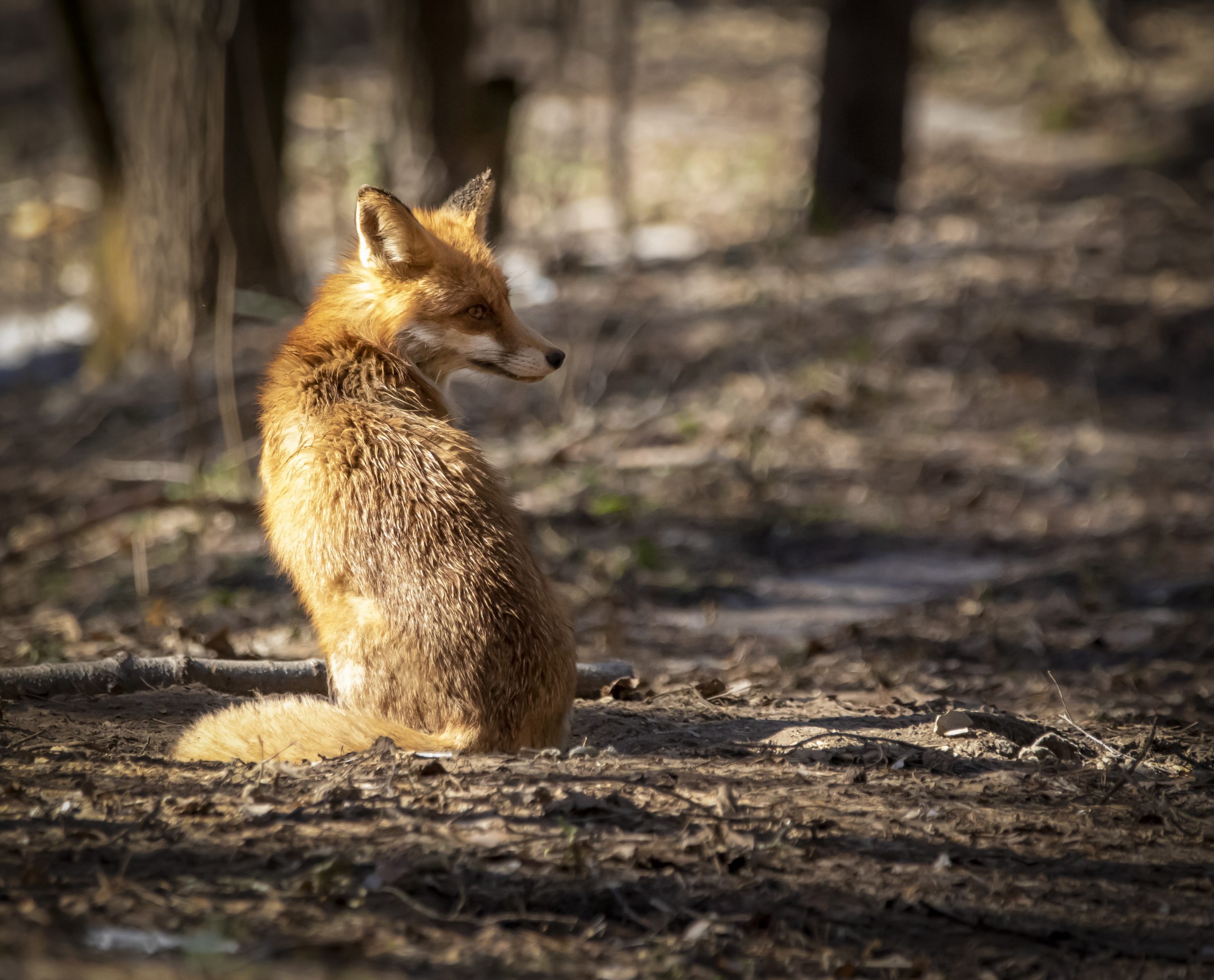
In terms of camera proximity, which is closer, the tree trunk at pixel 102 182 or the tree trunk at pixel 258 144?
the tree trunk at pixel 258 144

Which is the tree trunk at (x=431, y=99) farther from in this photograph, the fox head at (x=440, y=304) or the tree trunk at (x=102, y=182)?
the fox head at (x=440, y=304)

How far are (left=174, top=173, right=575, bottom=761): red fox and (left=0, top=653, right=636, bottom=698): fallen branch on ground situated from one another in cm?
Result: 76

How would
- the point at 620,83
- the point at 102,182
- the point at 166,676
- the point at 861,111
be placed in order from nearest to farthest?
1. the point at 166,676
2. the point at 620,83
3. the point at 102,182
4. the point at 861,111

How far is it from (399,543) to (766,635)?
3343 millimetres

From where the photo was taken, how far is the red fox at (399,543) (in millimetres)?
3873

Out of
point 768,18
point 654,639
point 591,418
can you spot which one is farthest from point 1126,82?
point 654,639

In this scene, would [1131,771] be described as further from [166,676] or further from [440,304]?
[166,676]

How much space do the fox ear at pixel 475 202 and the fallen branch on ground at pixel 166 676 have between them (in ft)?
6.87

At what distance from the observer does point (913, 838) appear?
3.58 metres

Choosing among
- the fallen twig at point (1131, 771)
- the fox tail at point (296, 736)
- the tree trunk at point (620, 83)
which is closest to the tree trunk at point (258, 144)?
the tree trunk at point (620, 83)

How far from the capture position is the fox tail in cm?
387

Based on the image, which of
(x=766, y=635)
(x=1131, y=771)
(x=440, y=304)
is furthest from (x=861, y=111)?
(x=1131, y=771)

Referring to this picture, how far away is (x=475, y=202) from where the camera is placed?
5.12 meters

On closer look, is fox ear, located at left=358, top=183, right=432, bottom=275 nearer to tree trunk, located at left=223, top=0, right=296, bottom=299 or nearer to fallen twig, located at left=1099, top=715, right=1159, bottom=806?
fallen twig, located at left=1099, top=715, right=1159, bottom=806
